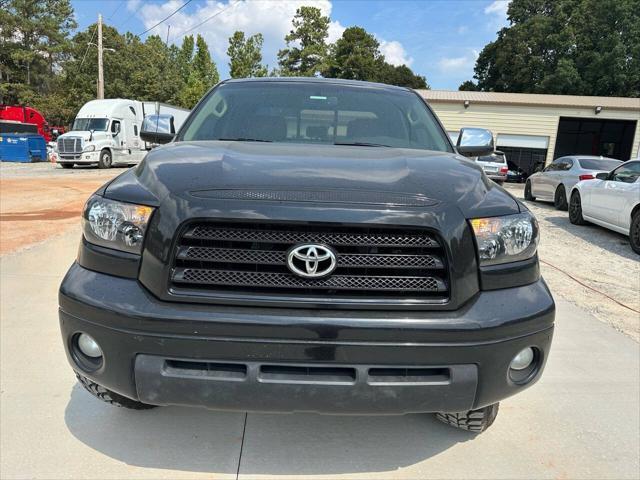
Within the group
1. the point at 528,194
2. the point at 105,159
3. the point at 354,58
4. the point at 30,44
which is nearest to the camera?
the point at 528,194

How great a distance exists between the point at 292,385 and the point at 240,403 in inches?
8.0

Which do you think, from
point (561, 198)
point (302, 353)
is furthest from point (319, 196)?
point (561, 198)

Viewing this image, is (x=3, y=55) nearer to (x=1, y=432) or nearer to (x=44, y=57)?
(x=44, y=57)

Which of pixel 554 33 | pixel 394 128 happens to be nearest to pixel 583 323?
pixel 394 128

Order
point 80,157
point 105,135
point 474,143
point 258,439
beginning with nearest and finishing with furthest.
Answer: point 258,439 → point 474,143 → point 80,157 → point 105,135

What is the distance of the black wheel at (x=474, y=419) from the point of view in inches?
87.9

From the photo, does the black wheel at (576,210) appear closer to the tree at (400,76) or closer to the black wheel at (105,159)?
the black wheel at (105,159)

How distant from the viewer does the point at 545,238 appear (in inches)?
329

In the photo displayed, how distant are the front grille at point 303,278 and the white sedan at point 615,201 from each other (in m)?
7.06

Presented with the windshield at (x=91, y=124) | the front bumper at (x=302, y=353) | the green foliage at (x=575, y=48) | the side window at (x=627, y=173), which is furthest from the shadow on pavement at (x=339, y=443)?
the green foliage at (x=575, y=48)

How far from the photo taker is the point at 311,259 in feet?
5.53

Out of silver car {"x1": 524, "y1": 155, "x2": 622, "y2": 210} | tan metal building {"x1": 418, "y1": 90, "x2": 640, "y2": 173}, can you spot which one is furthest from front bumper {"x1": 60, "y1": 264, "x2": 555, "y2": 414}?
tan metal building {"x1": 418, "y1": 90, "x2": 640, "y2": 173}

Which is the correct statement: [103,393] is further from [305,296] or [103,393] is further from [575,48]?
[575,48]

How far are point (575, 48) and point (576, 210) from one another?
37519mm
